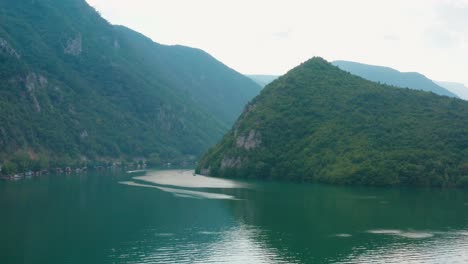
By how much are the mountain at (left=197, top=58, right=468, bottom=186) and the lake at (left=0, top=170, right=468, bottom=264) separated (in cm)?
1516

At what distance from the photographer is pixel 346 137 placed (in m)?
156

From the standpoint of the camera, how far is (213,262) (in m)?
56.5

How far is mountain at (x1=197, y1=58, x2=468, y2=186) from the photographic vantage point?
13488 cm

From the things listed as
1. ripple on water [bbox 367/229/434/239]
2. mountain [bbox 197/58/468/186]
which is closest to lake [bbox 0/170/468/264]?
ripple on water [bbox 367/229/434/239]

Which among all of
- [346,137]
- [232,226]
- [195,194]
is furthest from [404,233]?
[346,137]

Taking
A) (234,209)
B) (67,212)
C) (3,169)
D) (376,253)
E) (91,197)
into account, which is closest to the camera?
(376,253)

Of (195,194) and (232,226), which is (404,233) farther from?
(195,194)

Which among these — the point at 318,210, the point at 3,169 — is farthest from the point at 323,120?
the point at 3,169

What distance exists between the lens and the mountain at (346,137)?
443 feet

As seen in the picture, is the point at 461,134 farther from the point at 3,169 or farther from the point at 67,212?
the point at 3,169

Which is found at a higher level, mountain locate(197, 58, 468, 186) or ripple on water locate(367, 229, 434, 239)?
mountain locate(197, 58, 468, 186)

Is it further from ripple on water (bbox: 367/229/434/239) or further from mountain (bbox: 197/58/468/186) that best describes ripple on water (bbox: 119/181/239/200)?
ripple on water (bbox: 367/229/434/239)

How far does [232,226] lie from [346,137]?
283 ft

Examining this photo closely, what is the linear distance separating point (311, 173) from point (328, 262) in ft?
313
